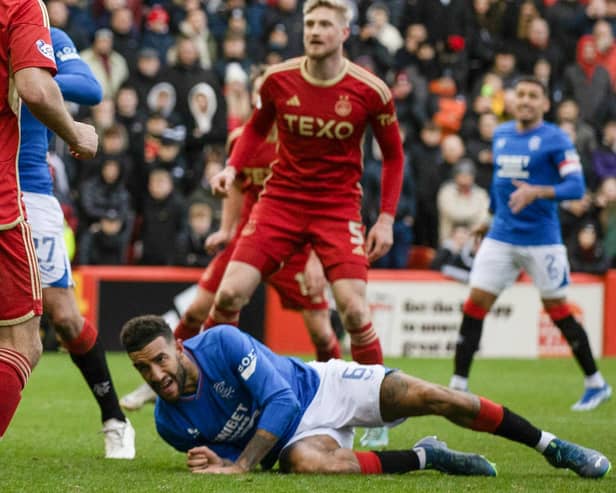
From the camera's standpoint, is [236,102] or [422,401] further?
[236,102]

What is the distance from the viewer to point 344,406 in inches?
265

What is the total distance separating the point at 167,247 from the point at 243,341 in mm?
9328

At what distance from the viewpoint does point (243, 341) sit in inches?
259

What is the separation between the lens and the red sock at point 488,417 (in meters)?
6.64

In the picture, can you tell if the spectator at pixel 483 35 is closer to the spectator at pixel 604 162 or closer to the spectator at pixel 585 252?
the spectator at pixel 604 162

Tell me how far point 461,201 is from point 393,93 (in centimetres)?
205

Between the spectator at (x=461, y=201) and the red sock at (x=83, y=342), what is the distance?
10.3m

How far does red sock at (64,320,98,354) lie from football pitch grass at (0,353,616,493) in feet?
1.94

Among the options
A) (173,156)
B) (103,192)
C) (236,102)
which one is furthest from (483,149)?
(103,192)

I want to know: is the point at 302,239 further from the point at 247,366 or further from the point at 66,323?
the point at 247,366

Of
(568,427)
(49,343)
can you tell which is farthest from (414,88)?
(568,427)

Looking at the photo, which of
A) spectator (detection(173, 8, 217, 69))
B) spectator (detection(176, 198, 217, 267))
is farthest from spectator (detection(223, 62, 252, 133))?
spectator (detection(176, 198, 217, 267))

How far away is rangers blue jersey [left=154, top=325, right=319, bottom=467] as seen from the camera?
6.48 meters

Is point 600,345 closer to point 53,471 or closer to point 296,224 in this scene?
point 296,224
